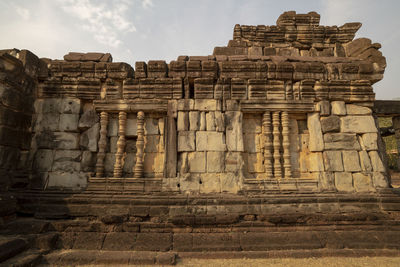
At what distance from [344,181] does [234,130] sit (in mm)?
2796

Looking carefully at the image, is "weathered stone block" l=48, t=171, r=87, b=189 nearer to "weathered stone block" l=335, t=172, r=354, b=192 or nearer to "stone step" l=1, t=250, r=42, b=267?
"stone step" l=1, t=250, r=42, b=267

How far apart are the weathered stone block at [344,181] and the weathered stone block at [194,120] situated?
3466 mm

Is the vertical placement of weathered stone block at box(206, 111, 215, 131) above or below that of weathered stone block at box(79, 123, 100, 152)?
above

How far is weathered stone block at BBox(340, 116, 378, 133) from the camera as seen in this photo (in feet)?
16.8

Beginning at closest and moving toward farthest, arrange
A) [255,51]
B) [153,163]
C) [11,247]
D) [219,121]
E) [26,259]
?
[26,259]
[11,247]
[219,121]
[153,163]
[255,51]

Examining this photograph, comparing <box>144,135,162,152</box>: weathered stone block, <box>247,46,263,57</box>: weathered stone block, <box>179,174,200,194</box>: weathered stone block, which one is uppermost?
<box>247,46,263,57</box>: weathered stone block

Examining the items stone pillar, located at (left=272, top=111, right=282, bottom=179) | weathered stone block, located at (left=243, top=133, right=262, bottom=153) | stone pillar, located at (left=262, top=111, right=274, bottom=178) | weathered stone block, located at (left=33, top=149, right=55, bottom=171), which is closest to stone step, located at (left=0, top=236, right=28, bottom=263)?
weathered stone block, located at (left=33, top=149, right=55, bottom=171)

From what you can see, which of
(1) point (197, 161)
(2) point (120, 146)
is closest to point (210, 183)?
(1) point (197, 161)

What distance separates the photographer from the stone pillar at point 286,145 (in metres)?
4.98

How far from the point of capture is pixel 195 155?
16.0ft

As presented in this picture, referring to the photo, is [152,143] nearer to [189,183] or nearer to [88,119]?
[189,183]

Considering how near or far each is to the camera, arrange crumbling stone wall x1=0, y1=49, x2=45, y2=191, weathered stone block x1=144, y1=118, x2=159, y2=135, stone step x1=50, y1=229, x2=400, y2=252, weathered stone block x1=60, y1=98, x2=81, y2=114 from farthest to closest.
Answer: weathered stone block x1=144, y1=118, x2=159, y2=135 < weathered stone block x1=60, y1=98, x2=81, y2=114 < crumbling stone wall x1=0, y1=49, x2=45, y2=191 < stone step x1=50, y1=229, x2=400, y2=252

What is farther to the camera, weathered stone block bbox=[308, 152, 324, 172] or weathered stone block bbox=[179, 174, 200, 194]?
weathered stone block bbox=[308, 152, 324, 172]

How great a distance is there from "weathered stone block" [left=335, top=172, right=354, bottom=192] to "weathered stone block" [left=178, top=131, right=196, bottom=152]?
343 cm
